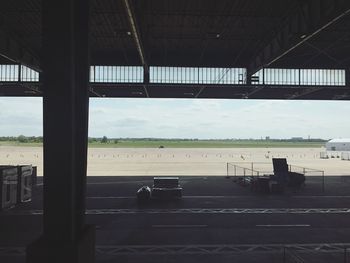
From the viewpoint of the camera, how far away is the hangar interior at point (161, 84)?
8.69m

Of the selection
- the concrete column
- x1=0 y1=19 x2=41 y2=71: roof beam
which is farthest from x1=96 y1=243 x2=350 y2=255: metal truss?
x1=0 y1=19 x2=41 y2=71: roof beam

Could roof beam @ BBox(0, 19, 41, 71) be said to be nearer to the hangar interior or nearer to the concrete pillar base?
the hangar interior

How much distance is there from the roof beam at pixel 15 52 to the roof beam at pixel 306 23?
1693 cm

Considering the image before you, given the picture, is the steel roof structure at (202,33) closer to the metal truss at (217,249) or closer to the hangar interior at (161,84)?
the hangar interior at (161,84)

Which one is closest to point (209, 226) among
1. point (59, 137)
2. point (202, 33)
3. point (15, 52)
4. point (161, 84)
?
point (202, 33)

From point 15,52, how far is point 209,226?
57.8 ft

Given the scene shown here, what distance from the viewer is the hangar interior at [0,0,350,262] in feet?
28.5

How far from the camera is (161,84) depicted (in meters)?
33.0

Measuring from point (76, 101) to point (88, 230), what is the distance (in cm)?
325

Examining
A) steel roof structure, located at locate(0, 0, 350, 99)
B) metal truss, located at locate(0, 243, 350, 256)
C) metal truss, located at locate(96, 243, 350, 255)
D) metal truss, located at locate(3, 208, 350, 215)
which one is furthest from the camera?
metal truss, located at locate(3, 208, 350, 215)

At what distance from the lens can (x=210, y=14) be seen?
852 inches

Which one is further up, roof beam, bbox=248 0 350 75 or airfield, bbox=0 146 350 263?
roof beam, bbox=248 0 350 75

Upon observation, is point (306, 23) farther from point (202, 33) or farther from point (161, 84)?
point (161, 84)

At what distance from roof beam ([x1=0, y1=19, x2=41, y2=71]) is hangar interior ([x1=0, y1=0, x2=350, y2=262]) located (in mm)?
131
